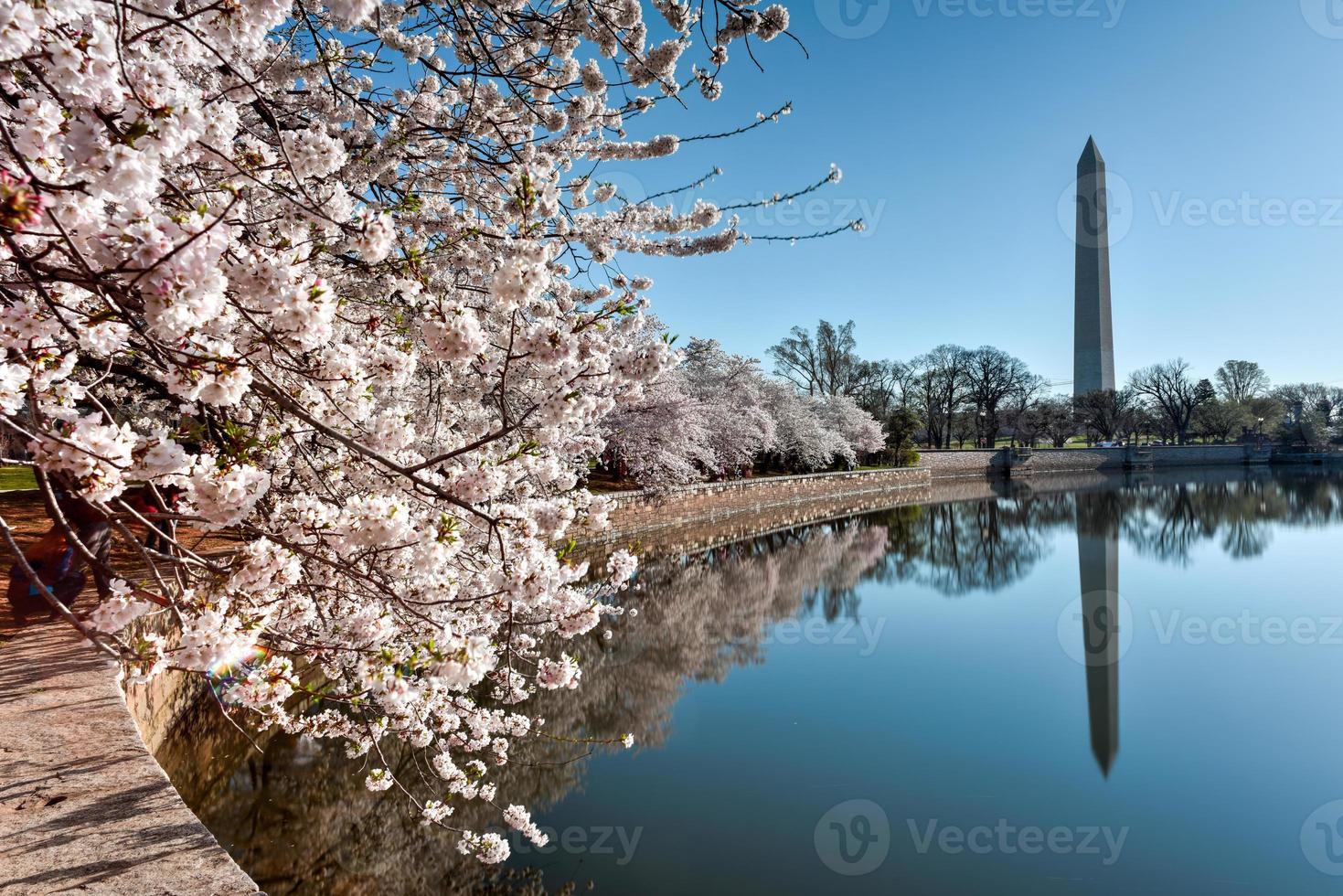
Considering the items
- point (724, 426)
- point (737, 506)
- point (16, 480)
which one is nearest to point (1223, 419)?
point (724, 426)

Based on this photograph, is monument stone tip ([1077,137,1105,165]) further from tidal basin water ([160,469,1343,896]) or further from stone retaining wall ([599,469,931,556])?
tidal basin water ([160,469,1343,896])

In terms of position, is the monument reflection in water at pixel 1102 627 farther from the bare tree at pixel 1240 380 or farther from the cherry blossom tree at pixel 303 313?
the bare tree at pixel 1240 380

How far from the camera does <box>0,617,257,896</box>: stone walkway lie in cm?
188

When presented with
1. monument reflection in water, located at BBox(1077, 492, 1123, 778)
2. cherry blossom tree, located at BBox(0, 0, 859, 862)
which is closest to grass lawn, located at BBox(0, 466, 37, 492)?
cherry blossom tree, located at BBox(0, 0, 859, 862)

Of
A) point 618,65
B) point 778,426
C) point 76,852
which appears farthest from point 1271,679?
point 778,426

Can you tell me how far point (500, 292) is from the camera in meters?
2.02

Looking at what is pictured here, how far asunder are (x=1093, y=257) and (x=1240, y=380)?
72.5 ft

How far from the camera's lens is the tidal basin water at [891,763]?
406cm

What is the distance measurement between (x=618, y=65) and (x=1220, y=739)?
696 cm

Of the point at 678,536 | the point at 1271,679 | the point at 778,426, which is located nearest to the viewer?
the point at 1271,679

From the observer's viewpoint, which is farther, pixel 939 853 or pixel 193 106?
pixel 939 853

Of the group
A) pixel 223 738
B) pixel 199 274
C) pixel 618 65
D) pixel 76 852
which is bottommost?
pixel 223 738

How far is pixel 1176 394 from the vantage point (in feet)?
161

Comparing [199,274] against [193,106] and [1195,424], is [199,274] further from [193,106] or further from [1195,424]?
[1195,424]
